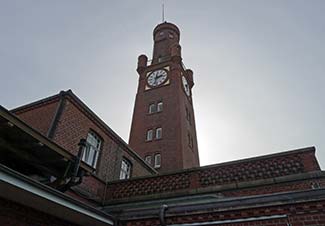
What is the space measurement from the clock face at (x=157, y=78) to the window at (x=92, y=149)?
616 inches

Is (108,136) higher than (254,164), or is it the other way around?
(108,136)

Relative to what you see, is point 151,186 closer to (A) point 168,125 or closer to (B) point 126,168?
(B) point 126,168

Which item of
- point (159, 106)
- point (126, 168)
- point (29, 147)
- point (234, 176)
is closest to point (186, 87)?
point (159, 106)

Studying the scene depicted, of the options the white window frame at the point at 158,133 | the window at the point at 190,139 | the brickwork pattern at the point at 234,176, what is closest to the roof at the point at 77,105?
the brickwork pattern at the point at 234,176

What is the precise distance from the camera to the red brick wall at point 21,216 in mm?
5730

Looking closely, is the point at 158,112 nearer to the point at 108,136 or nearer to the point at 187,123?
the point at 187,123

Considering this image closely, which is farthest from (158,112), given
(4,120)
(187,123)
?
(4,120)

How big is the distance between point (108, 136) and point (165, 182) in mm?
5116

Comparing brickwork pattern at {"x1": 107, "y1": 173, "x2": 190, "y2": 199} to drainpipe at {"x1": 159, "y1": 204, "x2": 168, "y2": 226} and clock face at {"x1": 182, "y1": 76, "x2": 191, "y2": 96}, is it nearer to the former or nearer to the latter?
drainpipe at {"x1": 159, "y1": 204, "x2": 168, "y2": 226}

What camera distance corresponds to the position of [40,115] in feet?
36.8

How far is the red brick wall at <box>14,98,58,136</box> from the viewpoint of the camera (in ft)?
34.6

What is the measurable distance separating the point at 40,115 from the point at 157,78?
714 inches

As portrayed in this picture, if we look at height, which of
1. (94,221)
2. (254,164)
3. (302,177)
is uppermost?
(254,164)

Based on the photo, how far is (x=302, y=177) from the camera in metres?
7.44
